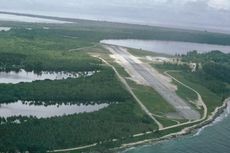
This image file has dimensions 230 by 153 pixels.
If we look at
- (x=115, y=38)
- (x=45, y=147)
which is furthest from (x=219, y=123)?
(x=115, y=38)

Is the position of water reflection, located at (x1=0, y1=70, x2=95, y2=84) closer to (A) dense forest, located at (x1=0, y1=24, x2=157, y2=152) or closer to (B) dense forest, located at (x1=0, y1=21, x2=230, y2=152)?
(B) dense forest, located at (x1=0, y1=21, x2=230, y2=152)

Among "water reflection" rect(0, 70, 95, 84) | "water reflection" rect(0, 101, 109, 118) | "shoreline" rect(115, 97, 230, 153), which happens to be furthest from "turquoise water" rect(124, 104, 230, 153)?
"water reflection" rect(0, 70, 95, 84)

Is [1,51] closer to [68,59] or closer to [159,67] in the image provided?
[68,59]

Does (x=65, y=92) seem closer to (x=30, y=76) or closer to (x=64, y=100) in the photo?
(x=64, y=100)

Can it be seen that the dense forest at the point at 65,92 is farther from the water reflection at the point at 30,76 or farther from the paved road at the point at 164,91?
the water reflection at the point at 30,76

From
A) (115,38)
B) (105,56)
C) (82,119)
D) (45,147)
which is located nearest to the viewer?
(45,147)

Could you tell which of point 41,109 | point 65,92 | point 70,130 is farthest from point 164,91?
point 70,130
